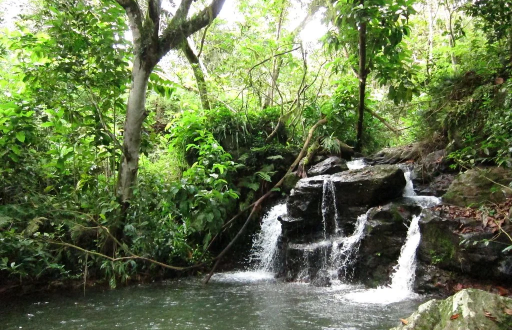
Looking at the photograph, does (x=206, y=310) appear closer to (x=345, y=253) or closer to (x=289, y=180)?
(x=345, y=253)

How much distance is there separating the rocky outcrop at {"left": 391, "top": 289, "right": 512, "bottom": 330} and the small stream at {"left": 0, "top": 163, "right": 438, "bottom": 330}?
1479 mm

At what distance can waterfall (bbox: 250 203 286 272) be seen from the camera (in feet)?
26.3

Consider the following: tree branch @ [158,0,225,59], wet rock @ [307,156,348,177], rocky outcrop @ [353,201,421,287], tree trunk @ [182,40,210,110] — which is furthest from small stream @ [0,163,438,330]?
tree trunk @ [182,40,210,110]

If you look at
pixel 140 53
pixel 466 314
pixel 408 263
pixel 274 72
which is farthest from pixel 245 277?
pixel 274 72

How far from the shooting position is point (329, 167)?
878cm

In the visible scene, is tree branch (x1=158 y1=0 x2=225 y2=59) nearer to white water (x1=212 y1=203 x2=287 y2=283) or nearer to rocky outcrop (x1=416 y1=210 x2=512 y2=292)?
white water (x1=212 y1=203 x2=287 y2=283)

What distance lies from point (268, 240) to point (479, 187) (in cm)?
425

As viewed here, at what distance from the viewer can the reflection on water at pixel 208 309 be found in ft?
14.6

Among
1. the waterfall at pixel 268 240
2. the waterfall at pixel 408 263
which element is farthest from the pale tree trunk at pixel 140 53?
the waterfall at pixel 408 263

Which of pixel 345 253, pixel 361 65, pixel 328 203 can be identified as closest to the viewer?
pixel 345 253

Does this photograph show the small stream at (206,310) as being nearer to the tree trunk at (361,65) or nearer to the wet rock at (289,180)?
the wet rock at (289,180)

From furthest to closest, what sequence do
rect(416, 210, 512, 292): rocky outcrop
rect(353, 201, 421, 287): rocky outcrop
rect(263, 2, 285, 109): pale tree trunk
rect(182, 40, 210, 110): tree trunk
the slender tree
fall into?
rect(263, 2, 285, 109): pale tree trunk < rect(182, 40, 210, 110): tree trunk < rect(353, 201, 421, 287): rocky outcrop < the slender tree < rect(416, 210, 512, 292): rocky outcrop

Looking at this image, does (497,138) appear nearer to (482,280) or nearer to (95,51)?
(482,280)

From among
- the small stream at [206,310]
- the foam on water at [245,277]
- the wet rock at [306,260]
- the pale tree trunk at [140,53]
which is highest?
the pale tree trunk at [140,53]
